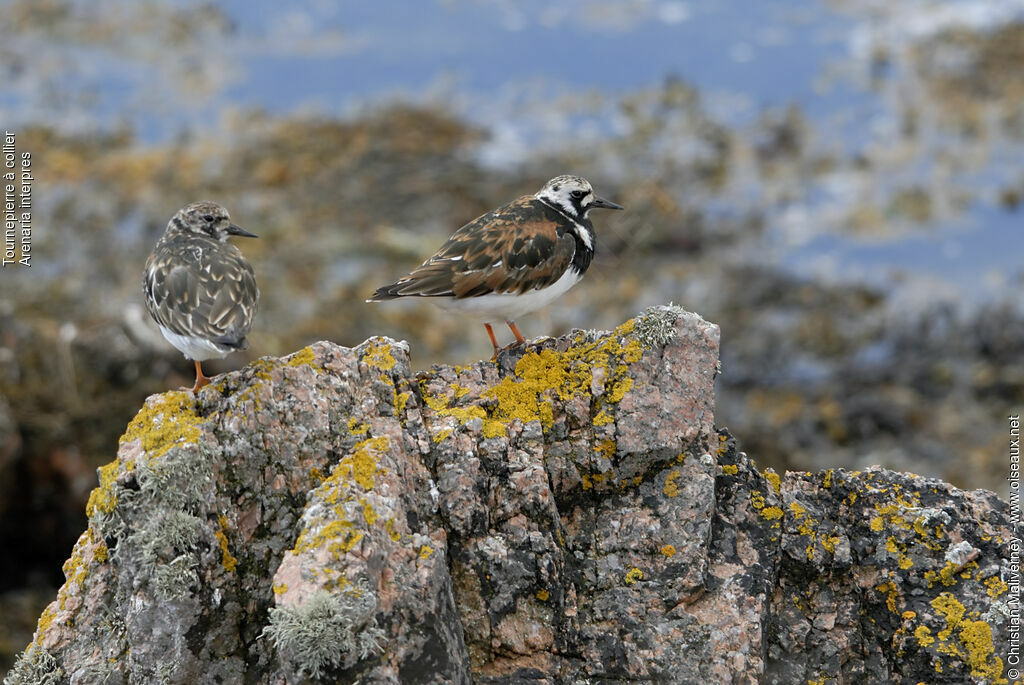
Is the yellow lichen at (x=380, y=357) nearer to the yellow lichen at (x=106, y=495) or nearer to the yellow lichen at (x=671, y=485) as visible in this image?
the yellow lichen at (x=106, y=495)

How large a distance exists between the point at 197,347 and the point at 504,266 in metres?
2.37

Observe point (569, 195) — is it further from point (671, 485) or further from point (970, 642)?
point (970, 642)

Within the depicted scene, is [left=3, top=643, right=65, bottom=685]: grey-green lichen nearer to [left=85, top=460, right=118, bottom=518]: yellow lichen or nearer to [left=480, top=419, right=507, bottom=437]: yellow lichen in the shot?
[left=85, top=460, right=118, bottom=518]: yellow lichen

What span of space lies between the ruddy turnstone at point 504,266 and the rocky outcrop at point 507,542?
4.04 feet

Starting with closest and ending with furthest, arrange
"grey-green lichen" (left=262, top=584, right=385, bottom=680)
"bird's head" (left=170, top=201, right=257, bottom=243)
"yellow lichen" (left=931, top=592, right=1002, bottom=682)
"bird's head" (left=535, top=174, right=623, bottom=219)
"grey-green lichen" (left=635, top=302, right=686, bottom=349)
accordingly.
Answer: "grey-green lichen" (left=262, top=584, right=385, bottom=680), "yellow lichen" (left=931, top=592, right=1002, bottom=682), "grey-green lichen" (left=635, top=302, right=686, bottom=349), "bird's head" (left=170, top=201, right=257, bottom=243), "bird's head" (left=535, top=174, right=623, bottom=219)

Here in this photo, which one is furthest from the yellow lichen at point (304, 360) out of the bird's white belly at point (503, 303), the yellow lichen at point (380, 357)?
the bird's white belly at point (503, 303)

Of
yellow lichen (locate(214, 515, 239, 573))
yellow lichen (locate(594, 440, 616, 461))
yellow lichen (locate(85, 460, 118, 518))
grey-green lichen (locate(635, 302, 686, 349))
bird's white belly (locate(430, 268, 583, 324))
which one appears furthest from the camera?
bird's white belly (locate(430, 268, 583, 324))

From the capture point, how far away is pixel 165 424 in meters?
5.80

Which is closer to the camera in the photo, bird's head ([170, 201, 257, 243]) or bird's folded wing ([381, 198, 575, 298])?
bird's folded wing ([381, 198, 575, 298])

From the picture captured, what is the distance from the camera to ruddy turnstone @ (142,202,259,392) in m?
6.61

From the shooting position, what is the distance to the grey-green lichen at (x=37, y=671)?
18.7 ft

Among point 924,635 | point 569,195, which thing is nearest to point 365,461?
point 924,635

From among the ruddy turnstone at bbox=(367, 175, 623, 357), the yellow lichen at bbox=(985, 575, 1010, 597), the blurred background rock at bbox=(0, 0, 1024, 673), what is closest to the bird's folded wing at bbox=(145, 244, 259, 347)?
the ruddy turnstone at bbox=(367, 175, 623, 357)

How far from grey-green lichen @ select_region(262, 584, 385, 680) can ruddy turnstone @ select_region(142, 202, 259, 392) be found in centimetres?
191
